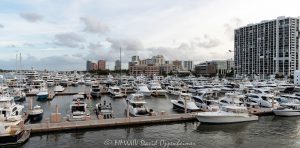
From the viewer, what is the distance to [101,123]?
35.1 m

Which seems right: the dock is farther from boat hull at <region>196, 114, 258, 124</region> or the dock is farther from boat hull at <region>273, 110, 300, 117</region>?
boat hull at <region>273, 110, 300, 117</region>

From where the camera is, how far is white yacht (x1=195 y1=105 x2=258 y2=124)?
38062 millimetres

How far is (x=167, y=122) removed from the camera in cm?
3791

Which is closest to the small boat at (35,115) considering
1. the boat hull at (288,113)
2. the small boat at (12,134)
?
the small boat at (12,134)

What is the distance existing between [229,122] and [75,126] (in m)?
19.0

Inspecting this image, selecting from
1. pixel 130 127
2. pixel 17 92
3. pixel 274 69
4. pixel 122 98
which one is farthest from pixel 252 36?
pixel 130 127

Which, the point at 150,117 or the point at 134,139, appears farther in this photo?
the point at 150,117

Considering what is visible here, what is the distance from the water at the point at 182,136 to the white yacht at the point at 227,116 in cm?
77

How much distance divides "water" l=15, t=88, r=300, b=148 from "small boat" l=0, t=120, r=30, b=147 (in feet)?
2.23

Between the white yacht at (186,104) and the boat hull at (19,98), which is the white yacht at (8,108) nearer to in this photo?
the boat hull at (19,98)

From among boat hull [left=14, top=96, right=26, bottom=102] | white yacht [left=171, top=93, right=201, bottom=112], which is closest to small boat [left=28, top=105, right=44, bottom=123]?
white yacht [left=171, top=93, right=201, bottom=112]

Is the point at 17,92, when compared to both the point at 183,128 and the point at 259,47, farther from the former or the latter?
the point at 259,47

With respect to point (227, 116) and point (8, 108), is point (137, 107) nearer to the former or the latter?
point (227, 116)

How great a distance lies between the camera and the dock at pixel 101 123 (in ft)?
108
